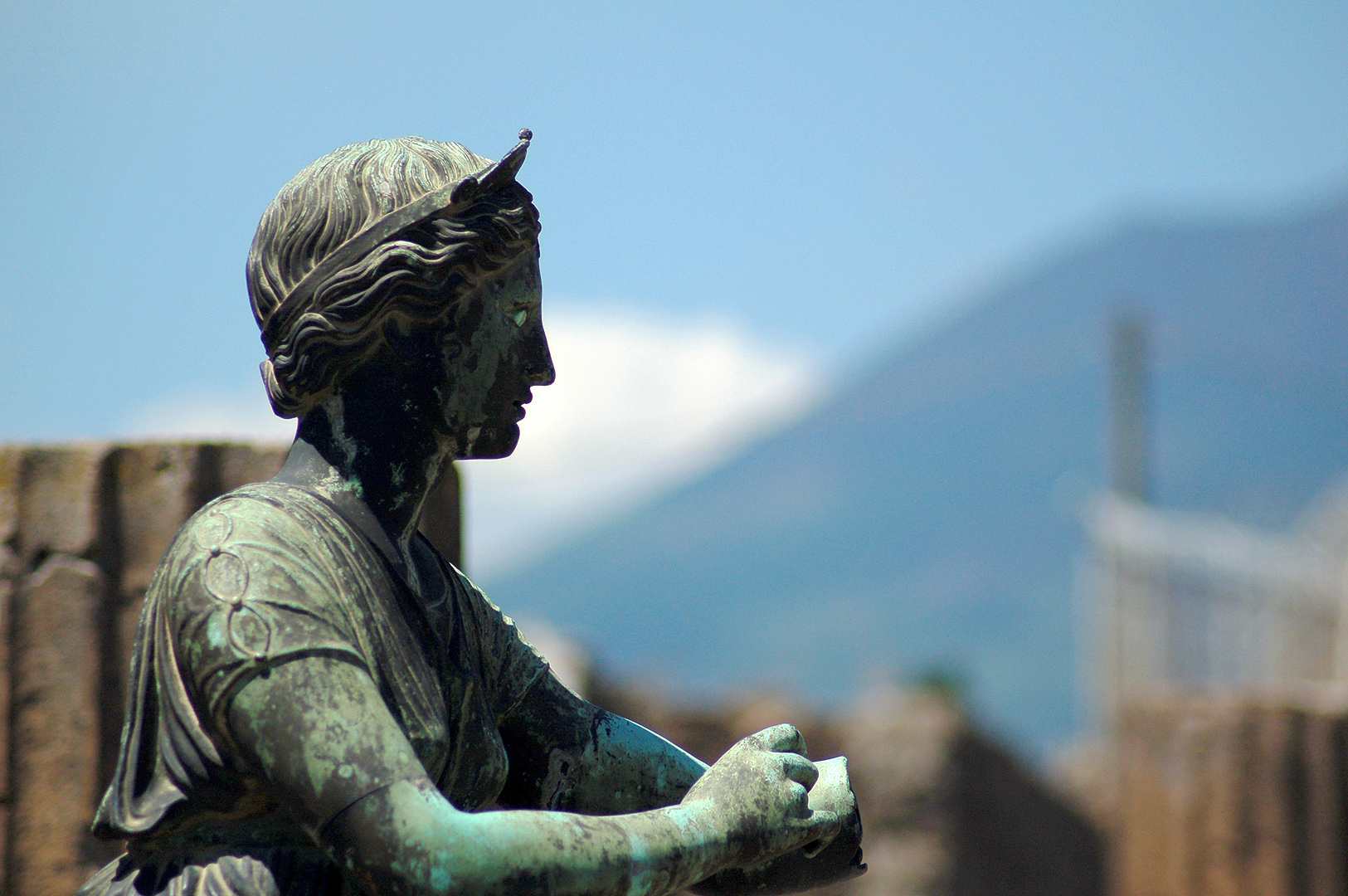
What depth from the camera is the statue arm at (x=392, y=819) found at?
1.92 metres

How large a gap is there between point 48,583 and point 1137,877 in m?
10.7

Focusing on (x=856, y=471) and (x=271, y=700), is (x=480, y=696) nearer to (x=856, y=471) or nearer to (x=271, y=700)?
(x=271, y=700)

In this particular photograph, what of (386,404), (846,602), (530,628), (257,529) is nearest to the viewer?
(257,529)

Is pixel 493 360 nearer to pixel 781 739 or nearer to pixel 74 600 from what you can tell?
pixel 781 739

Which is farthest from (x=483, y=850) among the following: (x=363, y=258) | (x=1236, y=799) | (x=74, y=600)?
(x=1236, y=799)

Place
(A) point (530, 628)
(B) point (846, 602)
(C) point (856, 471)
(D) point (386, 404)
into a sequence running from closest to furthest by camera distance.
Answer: (D) point (386, 404) < (A) point (530, 628) < (B) point (846, 602) < (C) point (856, 471)

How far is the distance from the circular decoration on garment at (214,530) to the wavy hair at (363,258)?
239 millimetres

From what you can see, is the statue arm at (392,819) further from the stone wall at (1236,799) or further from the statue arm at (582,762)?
the stone wall at (1236,799)

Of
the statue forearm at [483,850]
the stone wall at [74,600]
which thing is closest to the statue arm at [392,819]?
the statue forearm at [483,850]

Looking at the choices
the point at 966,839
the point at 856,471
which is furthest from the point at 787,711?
the point at 856,471

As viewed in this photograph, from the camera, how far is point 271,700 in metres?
1.96

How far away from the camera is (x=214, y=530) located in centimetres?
209

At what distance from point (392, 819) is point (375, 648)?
28 cm

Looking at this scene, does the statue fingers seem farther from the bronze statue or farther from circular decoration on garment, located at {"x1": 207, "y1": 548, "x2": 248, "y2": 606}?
circular decoration on garment, located at {"x1": 207, "y1": 548, "x2": 248, "y2": 606}
